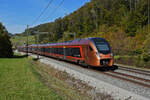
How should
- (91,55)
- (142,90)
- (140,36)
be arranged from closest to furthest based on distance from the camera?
(142,90)
(91,55)
(140,36)

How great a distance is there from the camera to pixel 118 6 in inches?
2564

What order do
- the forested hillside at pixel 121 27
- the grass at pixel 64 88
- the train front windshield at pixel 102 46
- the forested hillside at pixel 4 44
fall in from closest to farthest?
the grass at pixel 64 88, the train front windshield at pixel 102 46, the forested hillside at pixel 4 44, the forested hillside at pixel 121 27

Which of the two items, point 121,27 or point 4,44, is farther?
point 121,27

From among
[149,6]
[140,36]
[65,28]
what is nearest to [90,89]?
[140,36]

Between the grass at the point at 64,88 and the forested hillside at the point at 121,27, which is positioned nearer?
the grass at the point at 64,88

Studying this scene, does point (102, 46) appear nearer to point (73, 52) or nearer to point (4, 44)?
point (73, 52)

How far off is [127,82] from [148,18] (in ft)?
144

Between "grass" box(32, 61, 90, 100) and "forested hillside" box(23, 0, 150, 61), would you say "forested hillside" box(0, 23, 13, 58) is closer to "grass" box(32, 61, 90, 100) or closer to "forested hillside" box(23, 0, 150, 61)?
"forested hillside" box(23, 0, 150, 61)

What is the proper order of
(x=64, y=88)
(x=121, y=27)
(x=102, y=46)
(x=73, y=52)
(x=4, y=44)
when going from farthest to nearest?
(x=121, y=27) < (x=4, y=44) < (x=73, y=52) < (x=102, y=46) < (x=64, y=88)

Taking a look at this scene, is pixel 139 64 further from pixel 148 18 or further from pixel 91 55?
pixel 148 18

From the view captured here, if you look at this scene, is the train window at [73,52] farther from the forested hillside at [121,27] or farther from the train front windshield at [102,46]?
the forested hillside at [121,27]

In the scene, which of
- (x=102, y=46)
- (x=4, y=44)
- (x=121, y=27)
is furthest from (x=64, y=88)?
(x=121, y=27)

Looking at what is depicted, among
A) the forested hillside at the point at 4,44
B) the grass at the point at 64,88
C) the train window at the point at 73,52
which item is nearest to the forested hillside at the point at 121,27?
Result: the forested hillside at the point at 4,44

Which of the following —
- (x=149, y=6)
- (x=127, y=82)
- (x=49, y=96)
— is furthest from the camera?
(x=149, y=6)
